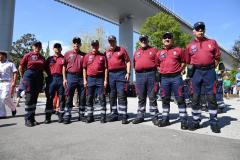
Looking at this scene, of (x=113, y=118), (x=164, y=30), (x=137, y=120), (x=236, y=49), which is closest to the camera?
(x=137, y=120)

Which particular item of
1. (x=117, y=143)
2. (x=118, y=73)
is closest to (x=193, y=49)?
(x=118, y=73)

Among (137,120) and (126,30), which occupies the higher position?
(126,30)

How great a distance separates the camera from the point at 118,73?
683 cm

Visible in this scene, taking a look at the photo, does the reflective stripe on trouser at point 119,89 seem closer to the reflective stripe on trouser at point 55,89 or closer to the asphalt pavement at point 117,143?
the asphalt pavement at point 117,143

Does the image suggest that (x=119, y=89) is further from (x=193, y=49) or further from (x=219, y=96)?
(x=219, y=96)

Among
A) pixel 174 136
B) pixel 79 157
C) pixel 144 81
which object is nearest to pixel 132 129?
pixel 174 136

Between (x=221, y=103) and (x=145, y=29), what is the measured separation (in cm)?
3012

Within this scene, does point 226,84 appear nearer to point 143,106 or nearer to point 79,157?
point 143,106

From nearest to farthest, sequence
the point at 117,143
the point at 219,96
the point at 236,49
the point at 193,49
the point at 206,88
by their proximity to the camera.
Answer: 1. the point at 117,143
2. the point at 206,88
3. the point at 193,49
4. the point at 219,96
5. the point at 236,49

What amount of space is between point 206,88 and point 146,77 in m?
1.48

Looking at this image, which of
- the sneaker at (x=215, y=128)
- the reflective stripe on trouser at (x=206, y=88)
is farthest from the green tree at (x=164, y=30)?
the sneaker at (x=215, y=128)

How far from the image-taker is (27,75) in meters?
6.67

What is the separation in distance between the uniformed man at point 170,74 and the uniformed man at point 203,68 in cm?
28

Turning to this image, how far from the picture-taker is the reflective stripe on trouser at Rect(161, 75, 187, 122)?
5.95 metres
